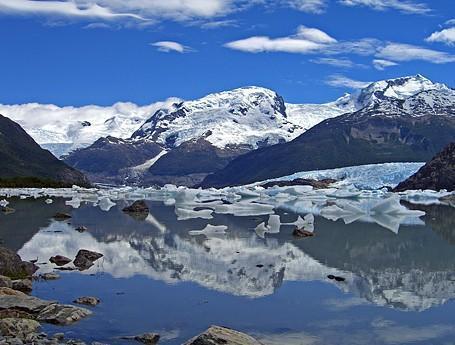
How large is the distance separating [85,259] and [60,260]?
35.5 inches

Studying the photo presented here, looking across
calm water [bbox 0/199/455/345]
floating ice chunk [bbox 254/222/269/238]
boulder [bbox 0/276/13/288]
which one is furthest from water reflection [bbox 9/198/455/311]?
boulder [bbox 0/276/13/288]

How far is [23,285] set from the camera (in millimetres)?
16500

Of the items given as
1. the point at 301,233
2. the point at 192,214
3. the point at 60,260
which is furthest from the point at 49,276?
the point at 192,214

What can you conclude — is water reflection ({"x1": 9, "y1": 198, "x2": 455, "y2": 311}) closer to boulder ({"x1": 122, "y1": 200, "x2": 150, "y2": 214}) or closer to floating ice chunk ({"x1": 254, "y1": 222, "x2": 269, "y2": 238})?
floating ice chunk ({"x1": 254, "y1": 222, "x2": 269, "y2": 238})

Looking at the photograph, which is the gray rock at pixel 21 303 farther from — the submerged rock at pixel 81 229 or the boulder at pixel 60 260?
the submerged rock at pixel 81 229

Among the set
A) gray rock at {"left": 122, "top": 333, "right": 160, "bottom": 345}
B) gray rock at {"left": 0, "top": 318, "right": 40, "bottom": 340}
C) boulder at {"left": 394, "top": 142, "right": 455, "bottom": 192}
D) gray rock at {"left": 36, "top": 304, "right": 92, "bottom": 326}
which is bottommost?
gray rock at {"left": 122, "top": 333, "right": 160, "bottom": 345}

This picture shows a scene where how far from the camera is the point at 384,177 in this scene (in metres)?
122

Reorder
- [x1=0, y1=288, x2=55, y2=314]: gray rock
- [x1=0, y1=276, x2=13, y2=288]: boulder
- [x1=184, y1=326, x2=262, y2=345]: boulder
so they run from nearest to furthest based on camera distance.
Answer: [x1=184, y1=326, x2=262, y2=345]: boulder
[x1=0, y1=288, x2=55, y2=314]: gray rock
[x1=0, y1=276, x2=13, y2=288]: boulder

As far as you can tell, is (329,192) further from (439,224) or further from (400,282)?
(400,282)

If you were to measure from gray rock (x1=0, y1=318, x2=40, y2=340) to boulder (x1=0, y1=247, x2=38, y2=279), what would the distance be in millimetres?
5665

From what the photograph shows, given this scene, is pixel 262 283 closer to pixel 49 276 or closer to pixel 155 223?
pixel 49 276

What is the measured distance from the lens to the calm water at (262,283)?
1351 cm

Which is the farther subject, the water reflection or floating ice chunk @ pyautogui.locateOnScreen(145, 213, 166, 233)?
floating ice chunk @ pyautogui.locateOnScreen(145, 213, 166, 233)

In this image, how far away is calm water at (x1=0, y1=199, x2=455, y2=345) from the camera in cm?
1351
